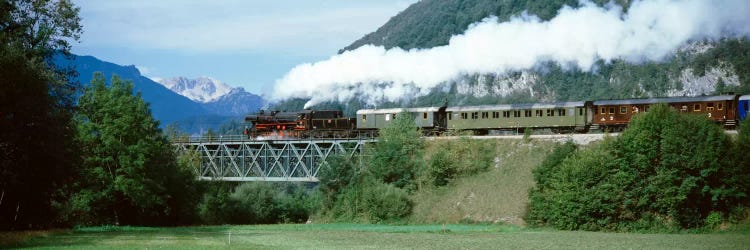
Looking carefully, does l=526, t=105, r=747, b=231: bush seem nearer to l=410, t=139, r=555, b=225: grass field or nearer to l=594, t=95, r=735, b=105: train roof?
l=410, t=139, r=555, b=225: grass field

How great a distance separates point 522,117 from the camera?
69.9m

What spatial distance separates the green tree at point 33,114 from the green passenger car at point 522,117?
37.3 metres

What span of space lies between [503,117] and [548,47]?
393 ft

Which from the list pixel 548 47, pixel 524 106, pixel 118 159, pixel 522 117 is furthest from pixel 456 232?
pixel 548 47

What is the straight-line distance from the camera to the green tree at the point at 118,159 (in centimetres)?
5672

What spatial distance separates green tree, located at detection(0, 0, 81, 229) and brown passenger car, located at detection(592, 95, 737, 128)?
136ft

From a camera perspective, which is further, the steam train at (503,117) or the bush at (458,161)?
the bush at (458,161)

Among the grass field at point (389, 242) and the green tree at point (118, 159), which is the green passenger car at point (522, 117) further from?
the green tree at point (118, 159)

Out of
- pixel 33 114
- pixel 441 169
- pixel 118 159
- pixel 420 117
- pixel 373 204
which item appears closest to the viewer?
pixel 33 114

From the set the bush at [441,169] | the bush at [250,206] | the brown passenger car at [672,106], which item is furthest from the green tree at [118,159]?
the brown passenger car at [672,106]

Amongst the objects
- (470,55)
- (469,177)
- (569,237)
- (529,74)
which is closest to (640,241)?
(569,237)

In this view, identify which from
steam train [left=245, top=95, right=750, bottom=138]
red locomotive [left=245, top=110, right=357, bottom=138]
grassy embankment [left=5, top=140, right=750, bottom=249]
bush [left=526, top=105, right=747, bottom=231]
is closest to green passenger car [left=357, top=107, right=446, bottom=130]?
steam train [left=245, top=95, right=750, bottom=138]

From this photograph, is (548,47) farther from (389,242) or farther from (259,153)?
(389,242)

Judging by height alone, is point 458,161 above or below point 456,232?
above
